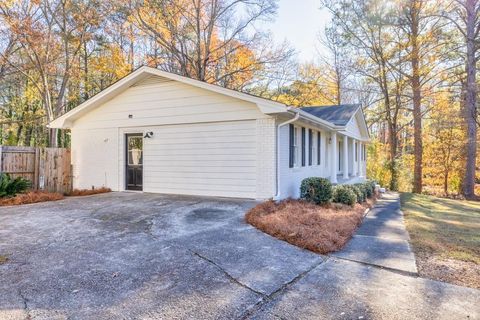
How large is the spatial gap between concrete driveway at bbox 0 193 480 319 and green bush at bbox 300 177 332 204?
3.70 metres

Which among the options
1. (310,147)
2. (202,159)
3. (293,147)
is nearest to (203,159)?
(202,159)

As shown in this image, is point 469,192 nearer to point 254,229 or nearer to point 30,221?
point 254,229

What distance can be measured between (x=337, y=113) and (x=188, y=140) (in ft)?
27.0

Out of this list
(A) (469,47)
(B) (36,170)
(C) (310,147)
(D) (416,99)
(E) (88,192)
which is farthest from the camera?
(D) (416,99)

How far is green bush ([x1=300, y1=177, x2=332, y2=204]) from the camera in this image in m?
8.87

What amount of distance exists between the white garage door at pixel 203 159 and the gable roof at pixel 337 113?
233 inches

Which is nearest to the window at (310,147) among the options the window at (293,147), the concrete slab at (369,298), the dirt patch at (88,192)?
the window at (293,147)

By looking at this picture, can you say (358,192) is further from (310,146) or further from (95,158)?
(95,158)

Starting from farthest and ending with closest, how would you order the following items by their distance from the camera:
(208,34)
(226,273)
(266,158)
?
(208,34) < (266,158) < (226,273)

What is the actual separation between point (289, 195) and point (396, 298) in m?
6.22

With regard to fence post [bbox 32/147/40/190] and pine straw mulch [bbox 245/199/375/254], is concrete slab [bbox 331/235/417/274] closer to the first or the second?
pine straw mulch [bbox 245/199/375/254]

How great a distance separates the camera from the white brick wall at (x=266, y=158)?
8.53m

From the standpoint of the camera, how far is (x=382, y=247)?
5.38m

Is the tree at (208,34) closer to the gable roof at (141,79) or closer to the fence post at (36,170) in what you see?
the gable roof at (141,79)
